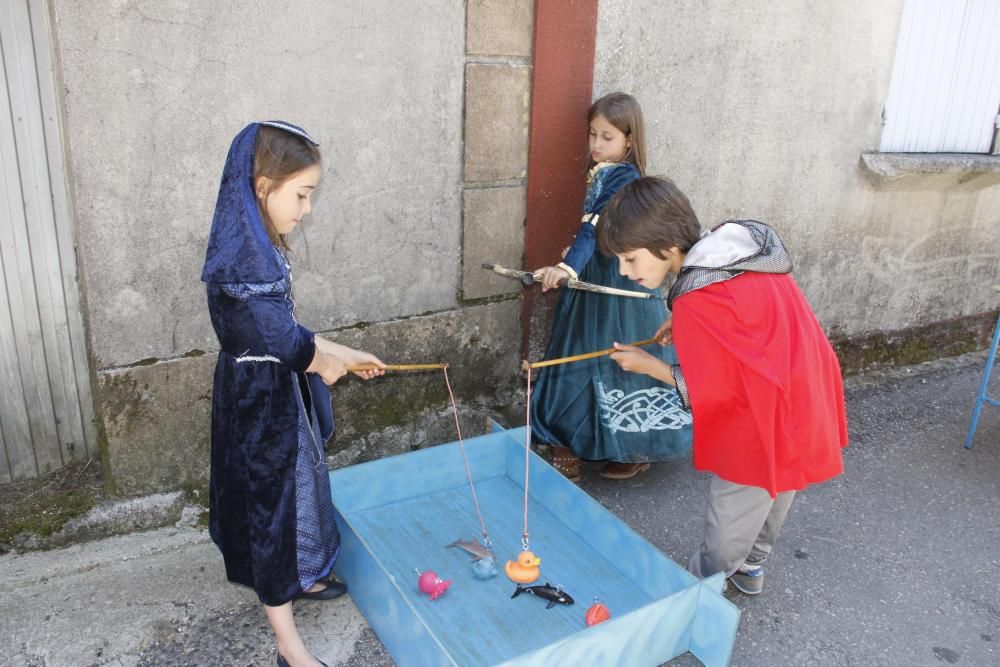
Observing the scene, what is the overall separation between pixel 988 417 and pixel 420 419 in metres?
3.18

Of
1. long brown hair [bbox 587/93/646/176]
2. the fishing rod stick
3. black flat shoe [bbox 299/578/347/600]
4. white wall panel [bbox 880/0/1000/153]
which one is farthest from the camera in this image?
white wall panel [bbox 880/0/1000/153]

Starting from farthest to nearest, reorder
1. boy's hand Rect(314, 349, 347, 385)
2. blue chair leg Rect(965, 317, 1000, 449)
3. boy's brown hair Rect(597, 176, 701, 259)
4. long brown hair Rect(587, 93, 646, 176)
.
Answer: blue chair leg Rect(965, 317, 1000, 449) < long brown hair Rect(587, 93, 646, 176) < boy's brown hair Rect(597, 176, 701, 259) < boy's hand Rect(314, 349, 347, 385)

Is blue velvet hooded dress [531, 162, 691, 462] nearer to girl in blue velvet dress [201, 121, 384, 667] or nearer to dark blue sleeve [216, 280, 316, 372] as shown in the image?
girl in blue velvet dress [201, 121, 384, 667]

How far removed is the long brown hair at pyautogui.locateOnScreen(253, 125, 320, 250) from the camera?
217cm

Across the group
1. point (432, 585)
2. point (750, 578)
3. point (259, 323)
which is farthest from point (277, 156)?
point (750, 578)

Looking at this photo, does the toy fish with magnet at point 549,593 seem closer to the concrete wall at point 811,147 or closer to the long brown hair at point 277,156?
the long brown hair at point 277,156

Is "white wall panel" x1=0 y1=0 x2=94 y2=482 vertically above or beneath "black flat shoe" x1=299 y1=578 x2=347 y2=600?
above

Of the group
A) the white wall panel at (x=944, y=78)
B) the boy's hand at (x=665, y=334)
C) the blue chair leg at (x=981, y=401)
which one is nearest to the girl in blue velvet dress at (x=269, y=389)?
the boy's hand at (x=665, y=334)

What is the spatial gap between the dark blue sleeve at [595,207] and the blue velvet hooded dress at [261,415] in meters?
1.17

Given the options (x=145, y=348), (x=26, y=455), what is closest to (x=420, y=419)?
(x=145, y=348)

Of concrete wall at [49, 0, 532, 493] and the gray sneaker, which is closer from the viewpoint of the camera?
concrete wall at [49, 0, 532, 493]

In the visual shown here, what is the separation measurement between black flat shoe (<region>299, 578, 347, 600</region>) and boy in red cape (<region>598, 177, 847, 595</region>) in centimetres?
126

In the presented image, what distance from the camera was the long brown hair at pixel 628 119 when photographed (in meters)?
3.33

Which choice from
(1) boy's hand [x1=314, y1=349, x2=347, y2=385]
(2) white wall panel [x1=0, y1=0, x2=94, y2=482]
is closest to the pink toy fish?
(1) boy's hand [x1=314, y1=349, x2=347, y2=385]
